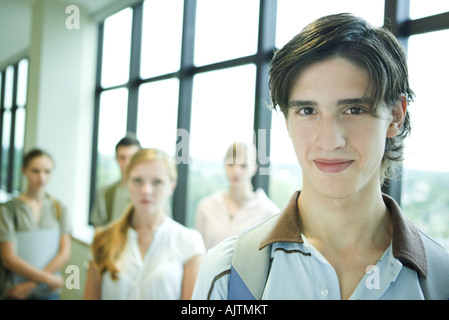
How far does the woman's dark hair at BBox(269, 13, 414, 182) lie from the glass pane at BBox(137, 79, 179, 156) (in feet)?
1.35

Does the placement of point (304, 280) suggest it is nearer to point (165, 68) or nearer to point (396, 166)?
point (396, 166)

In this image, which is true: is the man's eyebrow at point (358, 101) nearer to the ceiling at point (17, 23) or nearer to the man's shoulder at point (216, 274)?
the man's shoulder at point (216, 274)

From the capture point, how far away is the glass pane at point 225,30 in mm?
637

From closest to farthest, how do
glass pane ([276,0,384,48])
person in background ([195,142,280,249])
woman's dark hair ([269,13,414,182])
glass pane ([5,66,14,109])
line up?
1. woman's dark hair ([269,13,414,182])
2. glass pane ([276,0,384,48])
3. person in background ([195,142,280,249])
4. glass pane ([5,66,14,109])

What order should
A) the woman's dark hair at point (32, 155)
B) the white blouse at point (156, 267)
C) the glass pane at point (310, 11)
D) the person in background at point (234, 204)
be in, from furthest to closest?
the woman's dark hair at point (32, 155), the person in background at point (234, 204), the white blouse at point (156, 267), the glass pane at point (310, 11)

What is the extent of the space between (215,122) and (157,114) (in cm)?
13

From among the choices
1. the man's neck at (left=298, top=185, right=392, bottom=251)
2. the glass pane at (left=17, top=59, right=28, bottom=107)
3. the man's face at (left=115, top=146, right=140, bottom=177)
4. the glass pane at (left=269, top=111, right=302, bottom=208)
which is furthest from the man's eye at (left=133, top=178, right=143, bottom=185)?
the glass pane at (left=17, top=59, right=28, bottom=107)

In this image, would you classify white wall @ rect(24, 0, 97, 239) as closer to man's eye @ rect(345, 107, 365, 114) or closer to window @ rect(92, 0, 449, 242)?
window @ rect(92, 0, 449, 242)

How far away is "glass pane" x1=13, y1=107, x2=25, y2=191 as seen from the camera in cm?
89

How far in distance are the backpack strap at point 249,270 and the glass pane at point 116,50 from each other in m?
0.56

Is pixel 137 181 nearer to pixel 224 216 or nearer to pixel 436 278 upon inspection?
pixel 224 216

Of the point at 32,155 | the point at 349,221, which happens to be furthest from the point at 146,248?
the point at 32,155

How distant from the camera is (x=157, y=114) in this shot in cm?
77

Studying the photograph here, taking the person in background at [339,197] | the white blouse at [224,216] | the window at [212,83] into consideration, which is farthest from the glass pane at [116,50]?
the person in background at [339,197]
